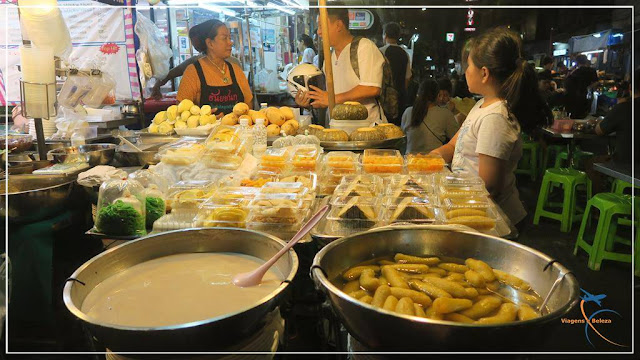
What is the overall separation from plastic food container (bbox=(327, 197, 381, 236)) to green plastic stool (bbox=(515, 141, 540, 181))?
6.20 meters

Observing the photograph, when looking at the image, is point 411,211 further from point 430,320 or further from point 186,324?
point 186,324

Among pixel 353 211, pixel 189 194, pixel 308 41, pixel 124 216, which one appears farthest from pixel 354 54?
pixel 308 41

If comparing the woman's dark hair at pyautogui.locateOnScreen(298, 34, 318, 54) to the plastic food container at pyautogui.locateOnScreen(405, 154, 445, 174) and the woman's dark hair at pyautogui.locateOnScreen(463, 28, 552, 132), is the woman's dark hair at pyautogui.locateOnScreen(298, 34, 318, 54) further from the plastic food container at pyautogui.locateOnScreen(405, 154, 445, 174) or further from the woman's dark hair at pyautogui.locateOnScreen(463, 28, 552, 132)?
the plastic food container at pyautogui.locateOnScreen(405, 154, 445, 174)

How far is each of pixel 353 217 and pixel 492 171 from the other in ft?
3.54

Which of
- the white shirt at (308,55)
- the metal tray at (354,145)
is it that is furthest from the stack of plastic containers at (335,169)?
the white shirt at (308,55)

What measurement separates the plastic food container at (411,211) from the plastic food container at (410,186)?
0.29ft

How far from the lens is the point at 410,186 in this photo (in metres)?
1.84

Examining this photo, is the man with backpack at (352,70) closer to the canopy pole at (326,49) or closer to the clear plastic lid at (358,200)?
the canopy pole at (326,49)

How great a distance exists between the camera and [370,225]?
5.06ft

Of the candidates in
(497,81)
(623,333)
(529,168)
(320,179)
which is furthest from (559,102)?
(320,179)

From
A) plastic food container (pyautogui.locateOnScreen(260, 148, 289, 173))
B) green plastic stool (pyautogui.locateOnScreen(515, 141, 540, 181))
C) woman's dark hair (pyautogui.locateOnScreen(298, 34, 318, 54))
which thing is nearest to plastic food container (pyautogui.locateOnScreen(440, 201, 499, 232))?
plastic food container (pyautogui.locateOnScreen(260, 148, 289, 173))

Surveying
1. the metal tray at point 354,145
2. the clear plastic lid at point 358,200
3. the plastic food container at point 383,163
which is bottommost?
the clear plastic lid at point 358,200

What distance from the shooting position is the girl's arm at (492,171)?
224 cm

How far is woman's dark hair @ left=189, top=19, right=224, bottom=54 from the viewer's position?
4.22 meters
